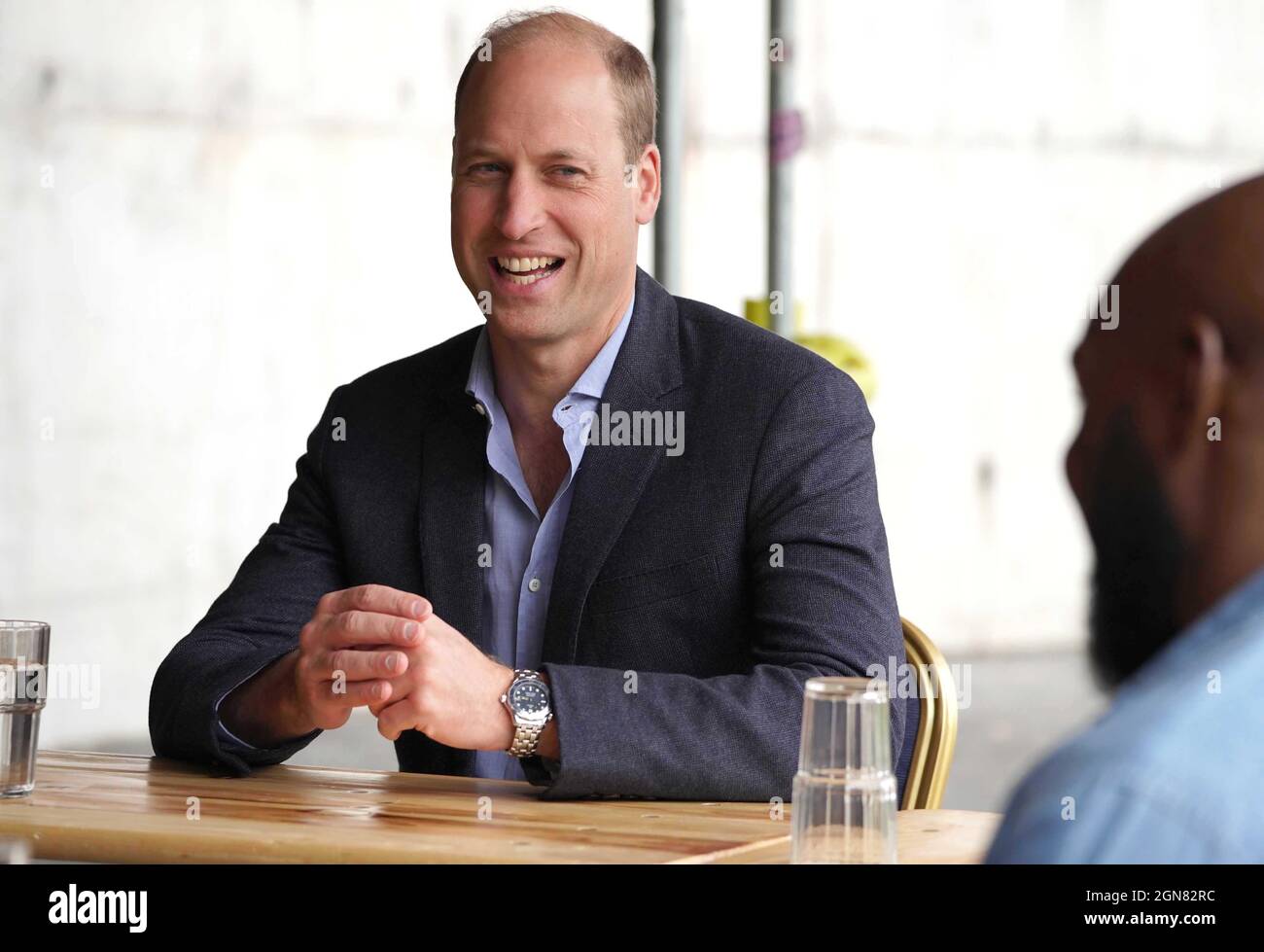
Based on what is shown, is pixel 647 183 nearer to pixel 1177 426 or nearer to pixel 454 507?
pixel 454 507

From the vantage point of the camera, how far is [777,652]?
2025mm

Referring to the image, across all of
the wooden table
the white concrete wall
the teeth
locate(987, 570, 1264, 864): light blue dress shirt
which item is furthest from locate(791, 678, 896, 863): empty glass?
the white concrete wall

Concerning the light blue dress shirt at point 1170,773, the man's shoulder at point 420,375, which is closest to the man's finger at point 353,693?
the man's shoulder at point 420,375

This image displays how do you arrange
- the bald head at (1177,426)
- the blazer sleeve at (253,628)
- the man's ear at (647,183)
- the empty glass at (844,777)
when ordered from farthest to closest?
the man's ear at (647,183) → the blazer sleeve at (253,628) → the empty glass at (844,777) → the bald head at (1177,426)

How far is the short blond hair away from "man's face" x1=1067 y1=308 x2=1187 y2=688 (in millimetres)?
1617

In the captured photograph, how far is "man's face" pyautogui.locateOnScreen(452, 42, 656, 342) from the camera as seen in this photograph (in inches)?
93.2

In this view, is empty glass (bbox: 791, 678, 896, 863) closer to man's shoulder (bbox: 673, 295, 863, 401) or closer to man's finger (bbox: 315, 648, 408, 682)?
man's finger (bbox: 315, 648, 408, 682)

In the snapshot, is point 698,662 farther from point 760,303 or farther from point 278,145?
point 278,145

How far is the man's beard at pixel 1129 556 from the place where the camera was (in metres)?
0.83

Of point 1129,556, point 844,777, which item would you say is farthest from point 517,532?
point 1129,556

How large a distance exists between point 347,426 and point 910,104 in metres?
6.69

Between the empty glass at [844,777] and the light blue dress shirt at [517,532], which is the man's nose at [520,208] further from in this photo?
the empty glass at [844,777]

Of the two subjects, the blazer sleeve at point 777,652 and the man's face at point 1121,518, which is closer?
the man's face at point 1121,518

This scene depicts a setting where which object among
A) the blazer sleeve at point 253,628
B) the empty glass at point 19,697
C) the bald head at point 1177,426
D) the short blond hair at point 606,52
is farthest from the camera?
the short blond hair at point 606,52
